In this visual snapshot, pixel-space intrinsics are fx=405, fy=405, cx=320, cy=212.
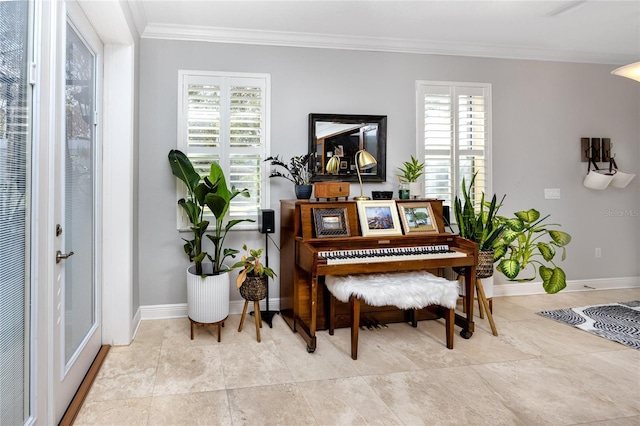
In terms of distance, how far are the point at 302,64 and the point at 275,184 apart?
1.18 m

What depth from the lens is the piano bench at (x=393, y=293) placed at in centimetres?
279

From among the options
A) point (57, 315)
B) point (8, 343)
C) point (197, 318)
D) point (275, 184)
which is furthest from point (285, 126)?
point (8, 343)

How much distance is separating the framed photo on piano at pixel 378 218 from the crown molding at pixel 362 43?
164 centimetres

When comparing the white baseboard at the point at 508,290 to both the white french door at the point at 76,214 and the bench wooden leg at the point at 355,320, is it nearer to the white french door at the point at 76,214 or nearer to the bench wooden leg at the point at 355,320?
the white french door at the point at 76,214

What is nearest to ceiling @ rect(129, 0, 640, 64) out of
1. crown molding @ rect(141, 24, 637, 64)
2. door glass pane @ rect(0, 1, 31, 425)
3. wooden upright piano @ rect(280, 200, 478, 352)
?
crown molding @ rect(141, 24, 637, 64)

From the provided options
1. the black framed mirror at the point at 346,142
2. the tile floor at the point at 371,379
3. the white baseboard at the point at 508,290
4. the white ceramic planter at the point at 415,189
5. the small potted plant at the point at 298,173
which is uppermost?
the black framed mirror at the point at 346,142

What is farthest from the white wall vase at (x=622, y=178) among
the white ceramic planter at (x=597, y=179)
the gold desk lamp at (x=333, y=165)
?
the gold desk lamp at (x=333, y=165)

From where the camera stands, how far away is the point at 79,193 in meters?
2.42

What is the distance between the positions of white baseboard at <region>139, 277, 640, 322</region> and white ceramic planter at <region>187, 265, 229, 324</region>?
61 cm

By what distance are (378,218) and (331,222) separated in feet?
1.31

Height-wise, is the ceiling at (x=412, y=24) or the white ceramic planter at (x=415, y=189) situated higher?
the ceiling at (x=412, y=24)

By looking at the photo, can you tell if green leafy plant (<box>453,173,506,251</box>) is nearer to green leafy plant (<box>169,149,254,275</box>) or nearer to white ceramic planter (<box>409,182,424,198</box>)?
white ceramic planter (<box>409,182,424,198</box>)

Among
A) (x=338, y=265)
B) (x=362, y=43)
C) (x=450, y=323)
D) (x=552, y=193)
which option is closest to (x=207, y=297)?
(x=338, y=265)

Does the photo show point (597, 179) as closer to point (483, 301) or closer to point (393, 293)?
point (483, 301)
